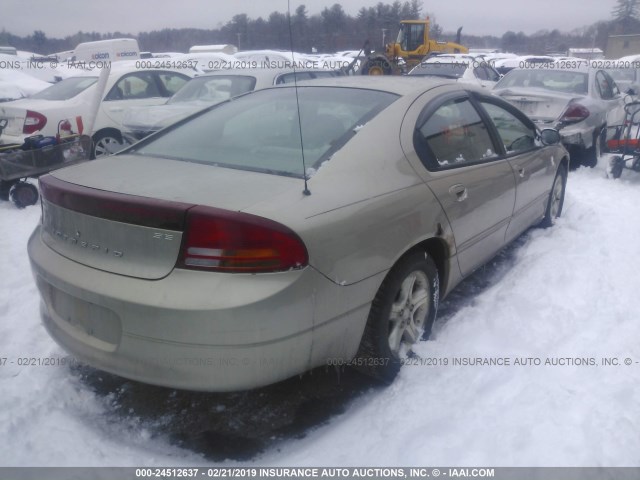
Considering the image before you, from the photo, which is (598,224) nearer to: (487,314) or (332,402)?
(487,314)

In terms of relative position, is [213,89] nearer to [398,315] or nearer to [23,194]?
[23,194]

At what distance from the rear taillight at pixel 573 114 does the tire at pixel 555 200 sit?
2486 millimetres

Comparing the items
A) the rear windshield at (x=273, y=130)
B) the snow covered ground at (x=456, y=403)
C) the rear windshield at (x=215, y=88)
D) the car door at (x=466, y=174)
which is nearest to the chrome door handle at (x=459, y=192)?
the car door at (x=466, y=174)

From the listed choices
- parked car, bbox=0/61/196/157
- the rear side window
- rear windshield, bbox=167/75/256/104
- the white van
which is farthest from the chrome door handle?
the white van

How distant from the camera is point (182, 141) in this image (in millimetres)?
3012

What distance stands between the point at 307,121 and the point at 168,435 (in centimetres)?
172

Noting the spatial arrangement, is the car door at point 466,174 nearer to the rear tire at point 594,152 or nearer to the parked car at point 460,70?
the rear tire at point 594,152

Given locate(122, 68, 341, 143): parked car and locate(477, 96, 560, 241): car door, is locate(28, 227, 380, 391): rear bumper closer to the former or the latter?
locate(477, 96, 560, 241): car door

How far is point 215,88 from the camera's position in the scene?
7676 millimetres

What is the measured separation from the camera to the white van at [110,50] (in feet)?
57.0

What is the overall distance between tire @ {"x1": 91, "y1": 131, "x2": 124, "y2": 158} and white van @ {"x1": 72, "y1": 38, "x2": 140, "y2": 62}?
33.7 feet

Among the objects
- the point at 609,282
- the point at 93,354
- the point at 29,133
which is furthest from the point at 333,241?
the point at 29,133

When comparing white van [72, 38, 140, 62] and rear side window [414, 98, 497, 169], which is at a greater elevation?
white van [72, 38, 140, 62]

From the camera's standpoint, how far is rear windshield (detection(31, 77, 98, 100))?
26.8 ft
